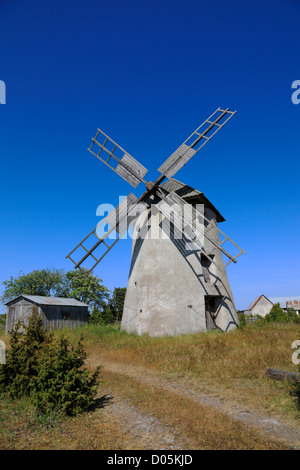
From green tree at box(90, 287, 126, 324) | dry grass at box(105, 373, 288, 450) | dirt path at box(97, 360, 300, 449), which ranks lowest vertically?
dirt path at box(97, 360, 300, 449)

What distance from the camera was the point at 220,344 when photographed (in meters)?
11.1

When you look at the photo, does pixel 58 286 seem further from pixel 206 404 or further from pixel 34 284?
pixel 206 404

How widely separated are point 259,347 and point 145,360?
4338mm

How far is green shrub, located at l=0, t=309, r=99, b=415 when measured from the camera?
5762mm

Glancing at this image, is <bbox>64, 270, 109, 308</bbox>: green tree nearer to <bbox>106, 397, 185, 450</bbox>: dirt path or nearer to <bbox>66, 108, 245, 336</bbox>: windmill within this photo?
<bbox>66, 108, 245, 336</bbox>: windmill

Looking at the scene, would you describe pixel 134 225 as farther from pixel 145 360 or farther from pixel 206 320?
pixel 145 360

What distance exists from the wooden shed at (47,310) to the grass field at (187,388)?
11449mm

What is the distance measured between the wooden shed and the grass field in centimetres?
1145

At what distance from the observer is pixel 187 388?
762 cm

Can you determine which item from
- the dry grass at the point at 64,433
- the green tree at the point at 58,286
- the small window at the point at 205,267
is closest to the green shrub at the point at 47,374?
the dry grass at the point at 64,433

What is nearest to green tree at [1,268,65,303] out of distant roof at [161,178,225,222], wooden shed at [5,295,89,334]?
wooden shed at [5,295,89,334]

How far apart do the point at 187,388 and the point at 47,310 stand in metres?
18.6

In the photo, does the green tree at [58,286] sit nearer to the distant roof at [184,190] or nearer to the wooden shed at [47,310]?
the wooden shed at [47,310]

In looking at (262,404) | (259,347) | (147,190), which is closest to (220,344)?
(259,347)
